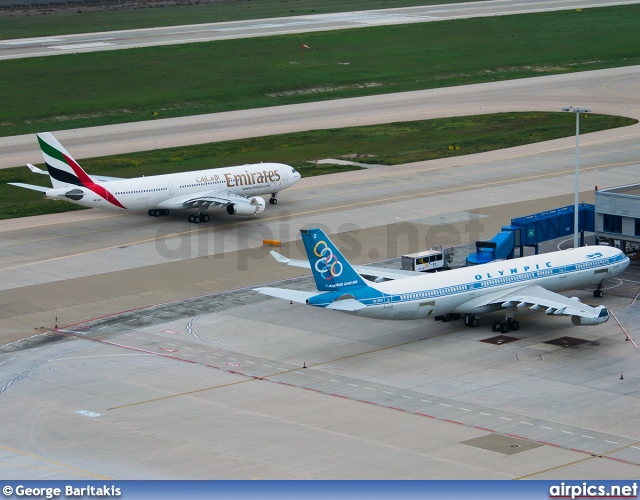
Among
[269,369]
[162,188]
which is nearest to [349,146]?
[162,188]

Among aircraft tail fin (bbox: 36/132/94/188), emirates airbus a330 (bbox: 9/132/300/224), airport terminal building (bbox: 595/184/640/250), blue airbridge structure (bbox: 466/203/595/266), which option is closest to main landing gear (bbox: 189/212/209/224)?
emirates airbus a330 (bbox: 9/132/300/224)

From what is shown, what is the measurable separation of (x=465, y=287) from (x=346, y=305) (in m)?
9.31

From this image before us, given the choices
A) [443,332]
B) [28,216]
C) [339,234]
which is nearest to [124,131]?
[28,216]

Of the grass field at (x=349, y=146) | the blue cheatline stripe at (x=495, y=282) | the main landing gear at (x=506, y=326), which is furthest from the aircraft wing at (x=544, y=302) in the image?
the grass field at (x=349, y=146)

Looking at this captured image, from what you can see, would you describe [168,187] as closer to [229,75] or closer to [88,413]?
[88,413]

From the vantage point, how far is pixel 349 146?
136625 mm

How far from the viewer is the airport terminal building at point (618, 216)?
83812mm

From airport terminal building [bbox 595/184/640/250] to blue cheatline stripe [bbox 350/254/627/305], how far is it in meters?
6.03

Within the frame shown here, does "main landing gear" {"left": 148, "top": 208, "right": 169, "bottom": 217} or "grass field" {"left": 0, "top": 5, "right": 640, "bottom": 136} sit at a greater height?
"grass field" {"left": 0, "top": 5, "right": 640, "bottom": 136}

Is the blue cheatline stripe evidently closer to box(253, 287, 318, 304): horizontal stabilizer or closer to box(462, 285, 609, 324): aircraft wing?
box(462, 285, 609, 324): aircraft wing

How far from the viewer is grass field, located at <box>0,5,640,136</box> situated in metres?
160

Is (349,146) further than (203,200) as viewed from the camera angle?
Yes

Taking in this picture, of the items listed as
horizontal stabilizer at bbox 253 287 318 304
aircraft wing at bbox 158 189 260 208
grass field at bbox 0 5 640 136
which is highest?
grass field at bbox 0 5 640 136

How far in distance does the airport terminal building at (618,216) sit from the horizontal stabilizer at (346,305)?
27489mm
